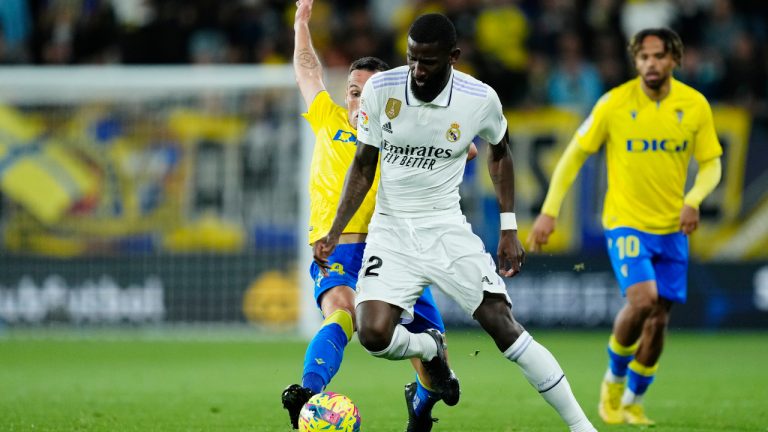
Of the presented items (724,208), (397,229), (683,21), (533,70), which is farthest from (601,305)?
(397,229)

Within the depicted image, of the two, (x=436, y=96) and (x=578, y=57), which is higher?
(x=436, y=96)

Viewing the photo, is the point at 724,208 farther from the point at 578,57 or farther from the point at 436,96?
the point at 436,96

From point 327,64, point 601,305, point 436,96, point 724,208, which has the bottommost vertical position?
point 601,305

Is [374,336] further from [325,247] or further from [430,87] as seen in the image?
[430,87]

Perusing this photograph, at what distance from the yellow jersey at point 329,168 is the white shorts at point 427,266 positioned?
789 mm

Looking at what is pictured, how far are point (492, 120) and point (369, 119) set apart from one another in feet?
2.09

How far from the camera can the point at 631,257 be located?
8500mm

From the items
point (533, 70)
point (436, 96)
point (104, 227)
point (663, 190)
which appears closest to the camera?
point (436, 96)

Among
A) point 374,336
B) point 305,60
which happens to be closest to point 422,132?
point 374,336

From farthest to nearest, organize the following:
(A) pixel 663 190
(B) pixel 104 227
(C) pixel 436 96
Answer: (B) pixel 104 227, (A) pixel 663 190, (C) pixel 436 96

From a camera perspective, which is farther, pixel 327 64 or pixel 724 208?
pixel 327 64

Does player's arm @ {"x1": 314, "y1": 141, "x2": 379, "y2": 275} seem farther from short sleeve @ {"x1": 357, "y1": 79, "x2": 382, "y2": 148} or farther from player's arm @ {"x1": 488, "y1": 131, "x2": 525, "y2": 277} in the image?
player's arm @ {"x1": 488, "y1": 131, "x2": 525, "y2": 277}

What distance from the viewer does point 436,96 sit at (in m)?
6.48

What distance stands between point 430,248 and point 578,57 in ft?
36.4
